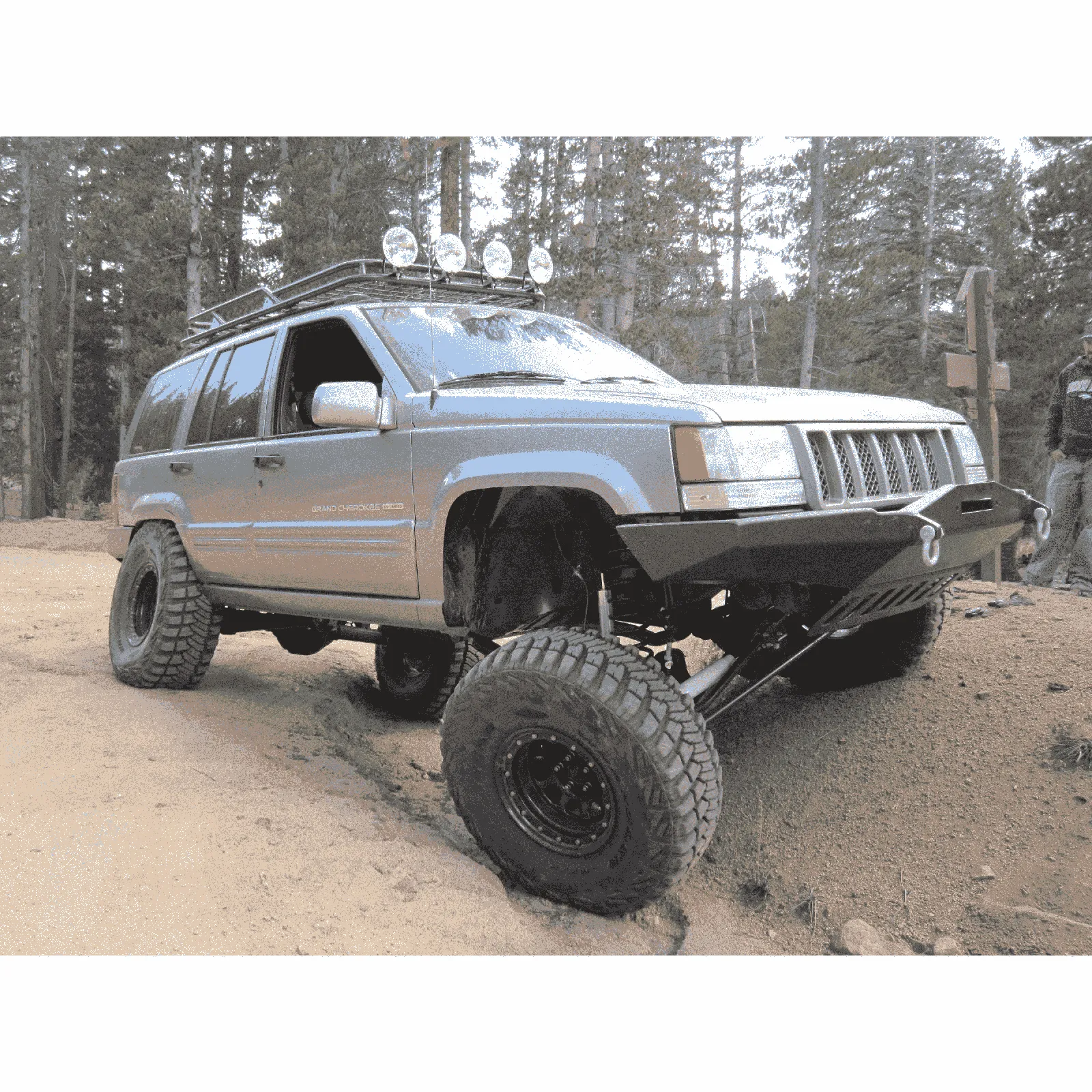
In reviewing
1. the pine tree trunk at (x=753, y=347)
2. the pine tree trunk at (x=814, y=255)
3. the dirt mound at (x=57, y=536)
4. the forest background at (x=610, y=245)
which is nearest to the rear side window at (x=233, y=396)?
the forest background at (x=610, y=245)

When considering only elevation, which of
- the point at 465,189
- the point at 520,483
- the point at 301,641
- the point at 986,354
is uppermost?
the point at 465,189

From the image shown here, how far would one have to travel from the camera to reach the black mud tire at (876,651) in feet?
11.3

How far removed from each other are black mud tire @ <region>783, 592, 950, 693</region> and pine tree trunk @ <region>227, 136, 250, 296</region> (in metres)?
12.2

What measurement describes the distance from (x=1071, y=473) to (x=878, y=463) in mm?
4535

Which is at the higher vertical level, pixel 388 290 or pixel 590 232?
pixel 590 232

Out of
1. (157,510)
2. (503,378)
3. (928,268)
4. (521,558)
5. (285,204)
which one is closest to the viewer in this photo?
(521,558)

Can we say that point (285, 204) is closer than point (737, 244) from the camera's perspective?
Yes

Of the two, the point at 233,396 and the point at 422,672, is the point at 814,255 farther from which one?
the point at 233,396

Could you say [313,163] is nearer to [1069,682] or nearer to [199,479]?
[199,479]

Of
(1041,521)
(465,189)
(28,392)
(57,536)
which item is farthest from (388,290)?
(28,392)

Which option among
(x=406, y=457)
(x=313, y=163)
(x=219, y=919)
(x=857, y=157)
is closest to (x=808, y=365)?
(x=857, y=157)

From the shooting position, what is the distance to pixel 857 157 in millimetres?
9062

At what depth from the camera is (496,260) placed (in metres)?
3.68

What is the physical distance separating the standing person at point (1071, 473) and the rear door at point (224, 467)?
4.92 metres
